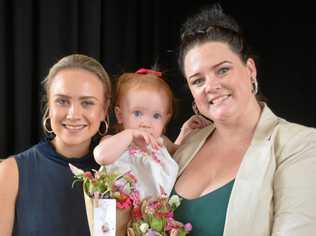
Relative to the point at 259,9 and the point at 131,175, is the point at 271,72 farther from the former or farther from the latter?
the point at 131,175

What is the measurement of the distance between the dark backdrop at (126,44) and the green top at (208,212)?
0.72 m

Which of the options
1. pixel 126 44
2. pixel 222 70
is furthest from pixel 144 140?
pixel 126 44

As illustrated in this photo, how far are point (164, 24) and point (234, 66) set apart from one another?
141 centimetres

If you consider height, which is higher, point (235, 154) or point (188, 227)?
point (235, 154)

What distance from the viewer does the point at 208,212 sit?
1730 millimetres

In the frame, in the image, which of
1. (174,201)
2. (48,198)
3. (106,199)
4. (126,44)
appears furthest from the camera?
(126,44)

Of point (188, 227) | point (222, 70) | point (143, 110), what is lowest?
point (188, 227)

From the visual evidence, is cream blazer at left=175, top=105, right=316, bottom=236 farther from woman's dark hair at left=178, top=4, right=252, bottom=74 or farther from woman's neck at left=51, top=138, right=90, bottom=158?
woman's neck at left=51, top=138, right=90, bottom=158

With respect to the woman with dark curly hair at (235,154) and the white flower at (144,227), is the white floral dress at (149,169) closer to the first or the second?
the woman with dark curly hair at (235,154)

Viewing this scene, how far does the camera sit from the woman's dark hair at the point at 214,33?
184cm

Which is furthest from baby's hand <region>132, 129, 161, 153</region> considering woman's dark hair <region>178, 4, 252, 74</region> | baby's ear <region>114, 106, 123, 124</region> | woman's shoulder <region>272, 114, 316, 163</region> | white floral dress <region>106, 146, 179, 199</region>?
woman's shoulder <region>272, 114, 316, 163</region>

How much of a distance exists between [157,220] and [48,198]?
0.40 meters

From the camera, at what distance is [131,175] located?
71.0 inches

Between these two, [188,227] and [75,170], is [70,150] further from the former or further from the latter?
[188,227]
